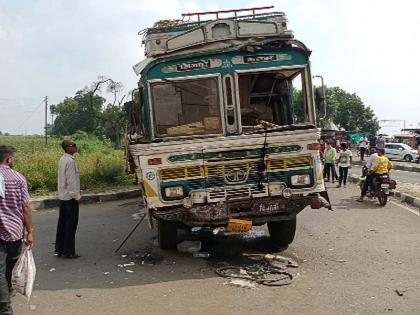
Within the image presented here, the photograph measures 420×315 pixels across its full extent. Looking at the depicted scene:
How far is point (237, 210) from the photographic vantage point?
659 cm

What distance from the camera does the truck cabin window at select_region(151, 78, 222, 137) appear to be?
6766 mm

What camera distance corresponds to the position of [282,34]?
7027 millimetres

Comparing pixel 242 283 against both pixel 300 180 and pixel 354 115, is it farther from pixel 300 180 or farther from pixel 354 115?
pixel 354 115

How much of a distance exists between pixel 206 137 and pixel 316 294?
246cm

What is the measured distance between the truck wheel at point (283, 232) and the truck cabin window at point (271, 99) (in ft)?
5.07

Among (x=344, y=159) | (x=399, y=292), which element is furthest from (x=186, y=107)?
(x=344, y=159)

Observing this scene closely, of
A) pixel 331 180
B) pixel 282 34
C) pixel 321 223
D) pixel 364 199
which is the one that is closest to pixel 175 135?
pixel 282 34

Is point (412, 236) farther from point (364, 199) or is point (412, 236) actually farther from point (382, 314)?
point (364, 199)

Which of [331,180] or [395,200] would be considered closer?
[395,200]

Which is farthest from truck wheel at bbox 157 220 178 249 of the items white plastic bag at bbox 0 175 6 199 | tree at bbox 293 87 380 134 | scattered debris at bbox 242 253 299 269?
tree at bbox 293 87 380 134

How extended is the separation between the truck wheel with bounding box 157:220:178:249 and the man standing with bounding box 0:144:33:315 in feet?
9.25

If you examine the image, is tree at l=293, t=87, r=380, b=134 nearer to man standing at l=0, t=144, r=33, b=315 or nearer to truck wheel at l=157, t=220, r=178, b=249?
truck wheel at l=157, t=220, r=178, b=249

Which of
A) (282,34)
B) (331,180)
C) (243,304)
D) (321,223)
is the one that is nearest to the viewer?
(243,304)

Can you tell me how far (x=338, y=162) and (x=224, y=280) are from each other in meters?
10.9
